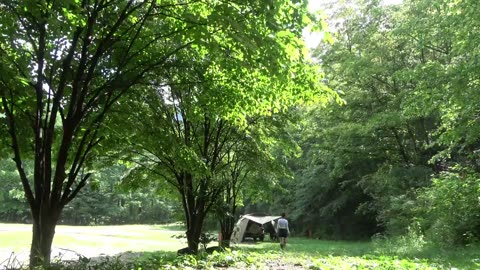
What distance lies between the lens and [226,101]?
7.76 metres

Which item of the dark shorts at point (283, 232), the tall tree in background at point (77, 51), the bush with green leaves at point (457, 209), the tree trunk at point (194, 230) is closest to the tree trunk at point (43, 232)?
the tall tree in background at point (77, 51)

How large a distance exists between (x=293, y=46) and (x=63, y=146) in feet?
10.5

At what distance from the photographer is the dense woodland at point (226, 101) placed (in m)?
5.70

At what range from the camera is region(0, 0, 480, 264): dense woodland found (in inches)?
225

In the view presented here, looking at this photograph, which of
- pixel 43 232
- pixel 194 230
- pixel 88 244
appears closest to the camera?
pixel 43 232

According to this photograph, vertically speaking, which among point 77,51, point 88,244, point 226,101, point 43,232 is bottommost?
point 88,244

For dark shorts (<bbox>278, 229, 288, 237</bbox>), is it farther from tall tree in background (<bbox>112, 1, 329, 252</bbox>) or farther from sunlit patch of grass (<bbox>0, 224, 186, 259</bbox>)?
tall tree in background (<bbox>112, 1, 329, 252</bbox>)

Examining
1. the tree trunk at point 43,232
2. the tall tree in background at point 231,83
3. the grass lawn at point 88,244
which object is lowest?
the grass lawn at point 88,244

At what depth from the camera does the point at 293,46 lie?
5.49 metres

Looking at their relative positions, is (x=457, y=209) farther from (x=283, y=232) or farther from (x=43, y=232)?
(x=43, y=232)

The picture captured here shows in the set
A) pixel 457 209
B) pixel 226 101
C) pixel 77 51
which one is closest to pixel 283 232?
pixel 457 209

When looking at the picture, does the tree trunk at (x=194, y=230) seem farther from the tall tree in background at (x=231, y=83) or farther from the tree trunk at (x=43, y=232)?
the tree trunk at (x=43, y=232)

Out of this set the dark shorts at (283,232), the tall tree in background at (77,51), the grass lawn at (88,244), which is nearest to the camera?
the tall tree in background at (77,51)

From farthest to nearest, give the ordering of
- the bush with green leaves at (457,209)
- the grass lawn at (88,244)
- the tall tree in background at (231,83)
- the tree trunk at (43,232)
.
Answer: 1. the grass lawn at (88,244)
2. the bush with green leaves at (457,209)
3. the tree trunk at (43,232)
4. the tall tree in background at (231,83)
